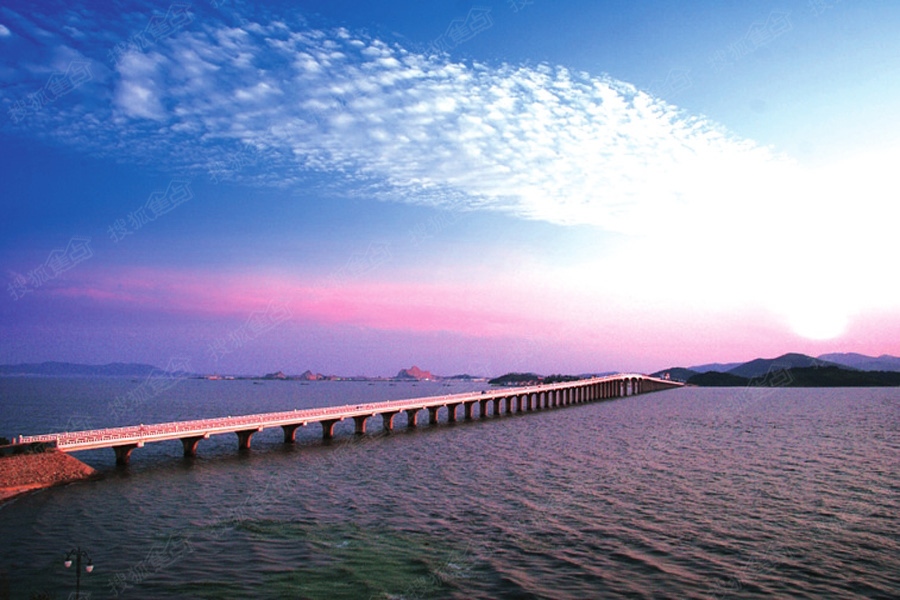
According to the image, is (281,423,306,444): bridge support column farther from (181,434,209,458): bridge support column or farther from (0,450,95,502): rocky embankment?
(0,450,95,502): rocky embankment

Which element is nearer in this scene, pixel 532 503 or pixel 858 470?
pixel 532 503

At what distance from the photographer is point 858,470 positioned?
4788 centimetres

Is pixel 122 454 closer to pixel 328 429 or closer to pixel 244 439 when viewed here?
pixel 244 439

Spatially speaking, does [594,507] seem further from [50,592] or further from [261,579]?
[50,592]

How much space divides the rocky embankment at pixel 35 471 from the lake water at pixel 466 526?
5.03ft

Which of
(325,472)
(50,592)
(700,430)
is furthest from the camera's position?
(700,430)

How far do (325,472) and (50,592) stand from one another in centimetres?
2543

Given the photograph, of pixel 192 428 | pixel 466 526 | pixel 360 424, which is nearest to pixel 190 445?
pixel 192 428

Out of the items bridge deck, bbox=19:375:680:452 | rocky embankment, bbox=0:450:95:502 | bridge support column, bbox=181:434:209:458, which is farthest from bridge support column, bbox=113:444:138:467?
Answer: bridge support column, bbox=181:434:209:458

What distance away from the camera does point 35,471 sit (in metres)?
38.0

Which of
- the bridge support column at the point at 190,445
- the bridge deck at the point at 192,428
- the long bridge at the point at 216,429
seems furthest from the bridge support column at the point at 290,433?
the bridge support column at the point at 190,445

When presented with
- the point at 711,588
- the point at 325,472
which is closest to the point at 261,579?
the point at 711,588

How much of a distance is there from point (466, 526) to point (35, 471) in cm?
2882

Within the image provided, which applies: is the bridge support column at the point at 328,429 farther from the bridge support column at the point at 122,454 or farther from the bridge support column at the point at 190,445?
the bridge support column at the point at 122,454
